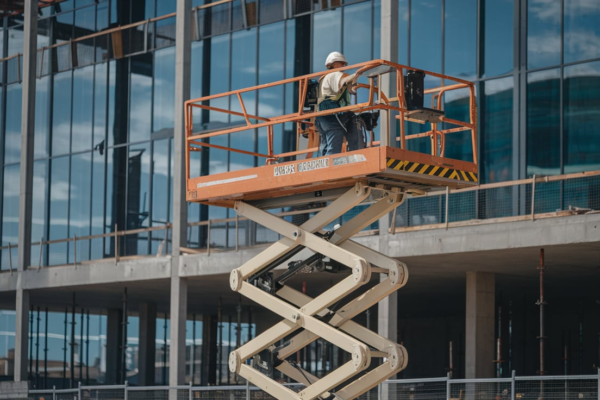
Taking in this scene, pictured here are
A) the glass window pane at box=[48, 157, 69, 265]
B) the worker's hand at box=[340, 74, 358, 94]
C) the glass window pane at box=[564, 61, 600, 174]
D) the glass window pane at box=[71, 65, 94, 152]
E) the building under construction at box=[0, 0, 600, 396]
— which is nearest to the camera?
the worker's hand at box=[340, 74, 358, 94]

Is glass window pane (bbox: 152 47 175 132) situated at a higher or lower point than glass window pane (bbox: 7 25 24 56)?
lower

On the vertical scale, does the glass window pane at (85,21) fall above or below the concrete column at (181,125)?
above

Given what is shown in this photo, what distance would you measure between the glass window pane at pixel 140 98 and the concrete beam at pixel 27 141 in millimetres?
4344

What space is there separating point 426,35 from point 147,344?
62.9ft

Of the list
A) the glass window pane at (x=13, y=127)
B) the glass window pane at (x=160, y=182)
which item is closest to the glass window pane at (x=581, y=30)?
the glass window pane at (x=160, y=182)

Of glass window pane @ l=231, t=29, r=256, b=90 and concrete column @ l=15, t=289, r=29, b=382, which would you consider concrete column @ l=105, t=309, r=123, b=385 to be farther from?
glass window pane @ l=231, t=29, r=256, b=90

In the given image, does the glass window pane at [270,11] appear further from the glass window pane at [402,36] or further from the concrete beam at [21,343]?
the concrete beam at [21,343]

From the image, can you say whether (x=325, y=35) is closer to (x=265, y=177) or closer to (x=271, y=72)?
(x=271, y=72)

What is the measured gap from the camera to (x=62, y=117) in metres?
38.1

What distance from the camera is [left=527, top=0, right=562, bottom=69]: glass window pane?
25547mm

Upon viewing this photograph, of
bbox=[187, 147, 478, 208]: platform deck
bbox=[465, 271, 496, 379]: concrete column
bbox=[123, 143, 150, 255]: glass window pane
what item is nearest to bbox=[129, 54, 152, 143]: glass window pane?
bbox=[123, 143, 150, 255]: glass window pane

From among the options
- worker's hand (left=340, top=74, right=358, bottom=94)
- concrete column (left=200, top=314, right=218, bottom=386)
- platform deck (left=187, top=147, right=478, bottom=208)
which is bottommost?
concrete column (left=200, top=314, right=218, bottom=386)

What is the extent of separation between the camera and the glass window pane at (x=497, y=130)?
26094 millimetres

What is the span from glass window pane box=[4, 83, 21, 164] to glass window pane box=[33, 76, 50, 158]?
3.57 ft
